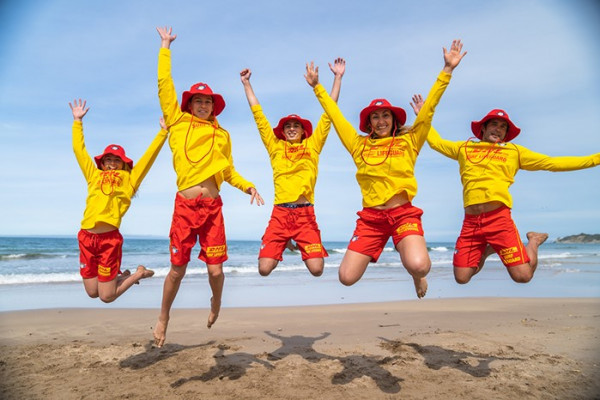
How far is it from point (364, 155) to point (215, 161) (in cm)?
163

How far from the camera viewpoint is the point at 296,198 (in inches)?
223

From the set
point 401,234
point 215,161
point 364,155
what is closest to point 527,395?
point 401,234

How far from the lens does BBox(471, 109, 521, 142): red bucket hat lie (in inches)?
222

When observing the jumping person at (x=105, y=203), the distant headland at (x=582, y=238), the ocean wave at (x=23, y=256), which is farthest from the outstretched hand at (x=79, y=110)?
the distant headland at (x=582, y=238)

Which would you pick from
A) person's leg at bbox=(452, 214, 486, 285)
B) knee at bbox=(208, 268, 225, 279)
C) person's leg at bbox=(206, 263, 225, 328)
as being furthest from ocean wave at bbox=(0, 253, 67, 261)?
person's leg at bbox=(452, 214, 486, 285)

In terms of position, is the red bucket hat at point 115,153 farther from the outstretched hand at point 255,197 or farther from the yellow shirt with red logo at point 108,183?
the outstretched hand at point 255,197

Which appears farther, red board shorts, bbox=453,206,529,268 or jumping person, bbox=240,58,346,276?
jumping person, bbox=240,58,346,276

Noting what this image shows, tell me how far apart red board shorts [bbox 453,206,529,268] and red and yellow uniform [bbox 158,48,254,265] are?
2.93 meters

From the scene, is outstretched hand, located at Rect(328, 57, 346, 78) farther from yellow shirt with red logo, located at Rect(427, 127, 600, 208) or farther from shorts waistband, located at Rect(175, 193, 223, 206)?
shorts waistband, located at Rect(175, 193, 223, 206)

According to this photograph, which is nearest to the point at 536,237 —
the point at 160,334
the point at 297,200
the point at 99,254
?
the point at 297,200

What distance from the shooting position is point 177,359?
19.7ft

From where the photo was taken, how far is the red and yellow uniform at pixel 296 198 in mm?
5673

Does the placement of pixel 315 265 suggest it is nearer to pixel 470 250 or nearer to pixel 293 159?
pixel 293 159

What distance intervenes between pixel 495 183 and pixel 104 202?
4659 mm
